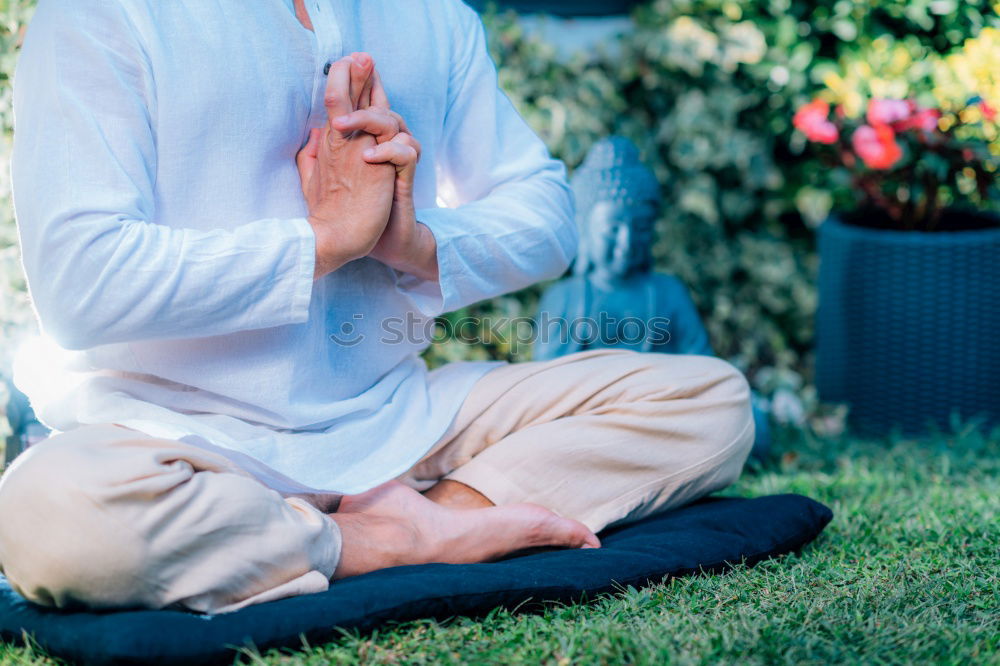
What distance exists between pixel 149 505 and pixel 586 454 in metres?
0.96

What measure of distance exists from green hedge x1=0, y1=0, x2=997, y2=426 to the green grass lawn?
5.06 ft

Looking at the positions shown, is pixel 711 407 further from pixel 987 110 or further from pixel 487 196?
pixel 987 110

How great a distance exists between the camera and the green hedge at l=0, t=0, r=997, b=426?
13.5ft

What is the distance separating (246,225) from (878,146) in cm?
256

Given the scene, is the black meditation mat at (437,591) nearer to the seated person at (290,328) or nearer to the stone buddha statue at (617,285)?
the seated person at (290,328)

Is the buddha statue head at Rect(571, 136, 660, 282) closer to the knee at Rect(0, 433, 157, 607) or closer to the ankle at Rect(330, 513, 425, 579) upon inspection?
the ankle at Rect(330, 513, 425, 579)

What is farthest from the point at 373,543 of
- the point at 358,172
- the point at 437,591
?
the point at 358,172

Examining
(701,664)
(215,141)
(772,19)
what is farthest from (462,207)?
(772,19)

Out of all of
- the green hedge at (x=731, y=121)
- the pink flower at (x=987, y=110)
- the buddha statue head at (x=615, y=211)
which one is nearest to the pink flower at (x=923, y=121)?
the pink flower at (x=987, y=110)

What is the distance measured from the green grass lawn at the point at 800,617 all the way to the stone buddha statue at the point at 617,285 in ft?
2.45

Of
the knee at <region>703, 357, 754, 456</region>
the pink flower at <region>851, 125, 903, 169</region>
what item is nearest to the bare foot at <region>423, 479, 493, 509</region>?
the knee at <region>703, 357, 754, 456</region>

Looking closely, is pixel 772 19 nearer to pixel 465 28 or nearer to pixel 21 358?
pixel 465 28

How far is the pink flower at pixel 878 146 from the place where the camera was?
12.4 feet

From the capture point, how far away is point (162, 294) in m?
1.93
